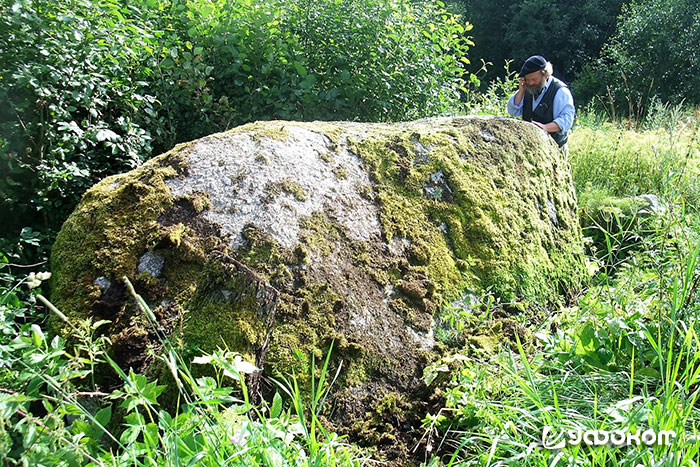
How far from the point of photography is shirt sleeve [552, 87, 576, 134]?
5.08m

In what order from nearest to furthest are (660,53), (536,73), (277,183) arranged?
(277,183), (536,73), (660,53)

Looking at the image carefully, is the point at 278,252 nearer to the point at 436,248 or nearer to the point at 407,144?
the point at 436,248

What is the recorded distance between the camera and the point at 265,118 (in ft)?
15.7

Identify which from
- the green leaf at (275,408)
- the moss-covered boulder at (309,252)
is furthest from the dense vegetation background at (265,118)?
the moss-covered boulder at (309,252)

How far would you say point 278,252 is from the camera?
244 centimetres

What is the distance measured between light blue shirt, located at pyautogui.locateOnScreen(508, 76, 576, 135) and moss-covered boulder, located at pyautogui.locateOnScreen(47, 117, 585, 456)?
2050 mm

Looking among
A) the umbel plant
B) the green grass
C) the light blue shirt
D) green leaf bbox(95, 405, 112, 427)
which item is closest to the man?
the light blue shirt

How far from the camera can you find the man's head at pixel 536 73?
5.42m

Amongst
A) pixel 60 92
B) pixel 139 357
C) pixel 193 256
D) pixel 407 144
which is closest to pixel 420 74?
pixel 407 144

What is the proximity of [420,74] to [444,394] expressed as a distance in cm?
394

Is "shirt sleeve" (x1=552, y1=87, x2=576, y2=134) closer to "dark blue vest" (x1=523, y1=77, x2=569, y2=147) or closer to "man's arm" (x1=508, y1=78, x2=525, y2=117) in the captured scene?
"dark blue vest" (x1=523, y1=77, x2=569, y2=147)

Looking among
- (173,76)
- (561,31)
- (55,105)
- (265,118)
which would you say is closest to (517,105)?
(265,118)

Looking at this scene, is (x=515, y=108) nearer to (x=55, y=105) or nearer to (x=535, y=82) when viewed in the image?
(x=535, y=82)

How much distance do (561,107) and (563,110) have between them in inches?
2.9
